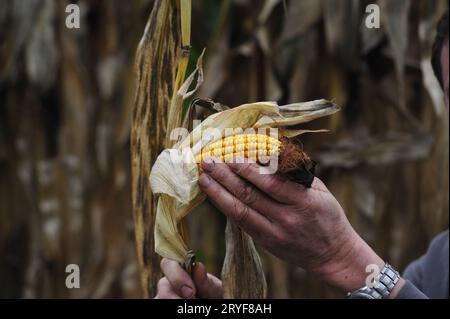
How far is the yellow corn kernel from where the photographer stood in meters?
0.75

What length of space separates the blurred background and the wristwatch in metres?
0.88

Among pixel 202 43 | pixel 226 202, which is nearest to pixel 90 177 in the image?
pixel 202 43

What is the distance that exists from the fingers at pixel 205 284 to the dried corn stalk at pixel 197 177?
0.02 m

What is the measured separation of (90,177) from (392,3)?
84 centimetres

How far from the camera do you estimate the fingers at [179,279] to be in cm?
84

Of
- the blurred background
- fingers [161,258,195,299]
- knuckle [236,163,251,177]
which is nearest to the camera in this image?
knuckle [236,163,251,177]

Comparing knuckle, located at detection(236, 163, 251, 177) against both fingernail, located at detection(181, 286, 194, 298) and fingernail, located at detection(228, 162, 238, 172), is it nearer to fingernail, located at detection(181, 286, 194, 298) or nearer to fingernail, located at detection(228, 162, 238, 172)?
fingernail, located at detection(228, 162, 238, 172)

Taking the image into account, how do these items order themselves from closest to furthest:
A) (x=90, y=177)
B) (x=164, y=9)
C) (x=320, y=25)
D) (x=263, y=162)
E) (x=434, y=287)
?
(x=263, y=162)
(x=164, y=9)
(x=434, y=287)
(x=320, y=25)
(x=90, y=177)

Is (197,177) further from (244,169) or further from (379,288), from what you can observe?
(379,288)

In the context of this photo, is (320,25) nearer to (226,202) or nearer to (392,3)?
(392,3)

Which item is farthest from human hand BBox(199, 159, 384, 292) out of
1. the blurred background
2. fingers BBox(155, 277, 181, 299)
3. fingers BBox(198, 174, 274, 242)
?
the blurred background

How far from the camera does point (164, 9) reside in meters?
0.85

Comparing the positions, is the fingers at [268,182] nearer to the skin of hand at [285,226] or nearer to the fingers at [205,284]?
the skin of hand at [285,226]

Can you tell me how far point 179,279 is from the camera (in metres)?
0.84
